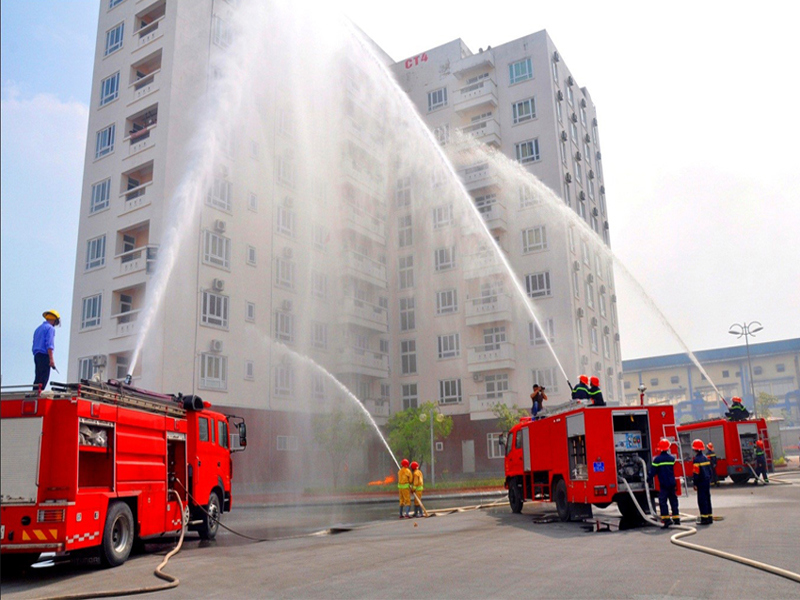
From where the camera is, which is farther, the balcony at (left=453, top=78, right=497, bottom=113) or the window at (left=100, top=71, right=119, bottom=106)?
the balcony at (left=453, top=78, right=497, bottom=113)

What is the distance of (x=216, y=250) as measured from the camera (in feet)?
125

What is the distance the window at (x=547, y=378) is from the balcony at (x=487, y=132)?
60.6 ft

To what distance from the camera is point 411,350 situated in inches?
2093

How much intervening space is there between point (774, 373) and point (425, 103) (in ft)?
283

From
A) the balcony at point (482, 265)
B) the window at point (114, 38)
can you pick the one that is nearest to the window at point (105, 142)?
the window at point (114, 38)

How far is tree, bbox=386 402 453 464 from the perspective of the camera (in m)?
41.9

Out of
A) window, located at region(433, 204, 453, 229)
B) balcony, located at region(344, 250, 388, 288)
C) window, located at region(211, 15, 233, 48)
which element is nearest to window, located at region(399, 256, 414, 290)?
balcony, located at region(344, 250, 388, 288)

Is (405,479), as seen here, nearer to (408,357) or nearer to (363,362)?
(363,362)

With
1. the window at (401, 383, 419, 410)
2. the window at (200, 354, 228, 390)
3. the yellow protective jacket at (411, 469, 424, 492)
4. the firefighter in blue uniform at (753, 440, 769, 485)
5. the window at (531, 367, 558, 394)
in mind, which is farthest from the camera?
the window at (401, 383, 419, 410)

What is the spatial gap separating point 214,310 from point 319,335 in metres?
8.97

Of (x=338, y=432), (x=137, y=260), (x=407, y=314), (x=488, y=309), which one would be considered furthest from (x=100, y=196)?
(x=488, y=309)

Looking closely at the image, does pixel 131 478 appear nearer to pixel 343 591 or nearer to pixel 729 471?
pixel 343 591

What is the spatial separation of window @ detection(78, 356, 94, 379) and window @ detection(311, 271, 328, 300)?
14128mm

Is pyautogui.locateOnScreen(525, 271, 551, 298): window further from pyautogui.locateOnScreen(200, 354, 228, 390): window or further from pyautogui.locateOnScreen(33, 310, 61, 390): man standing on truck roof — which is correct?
pyautogui.locateOnScreen(33, 310, 61, 390): man standing on truck roof
